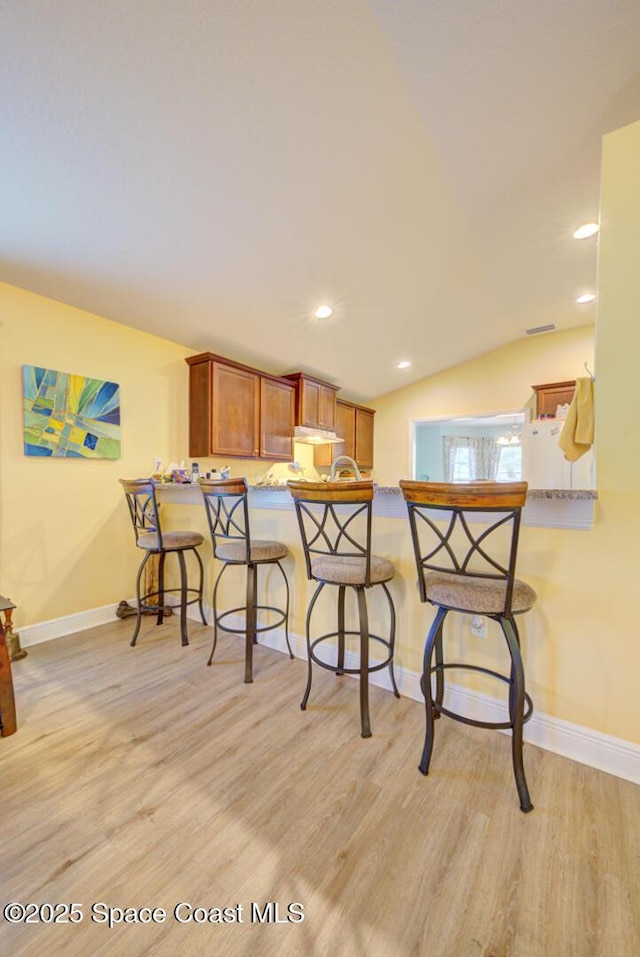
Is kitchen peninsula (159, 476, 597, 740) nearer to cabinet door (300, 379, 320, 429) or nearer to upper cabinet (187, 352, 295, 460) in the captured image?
upper cabinet (187, 352, 295, 460)

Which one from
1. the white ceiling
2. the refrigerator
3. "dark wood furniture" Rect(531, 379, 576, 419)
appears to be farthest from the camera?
"dark wood furniture" Rect(531, 379, 576, 419)

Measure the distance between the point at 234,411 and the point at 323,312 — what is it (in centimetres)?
127

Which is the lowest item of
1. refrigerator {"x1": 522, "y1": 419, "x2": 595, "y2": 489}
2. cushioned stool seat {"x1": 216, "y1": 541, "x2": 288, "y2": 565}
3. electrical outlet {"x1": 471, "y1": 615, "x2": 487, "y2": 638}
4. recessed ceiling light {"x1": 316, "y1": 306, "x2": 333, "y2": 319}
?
electrical outlet {"x1": 471, "y1": 615, "x2": 487, "y2": 638}

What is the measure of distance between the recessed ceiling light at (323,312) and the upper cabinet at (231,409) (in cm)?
86

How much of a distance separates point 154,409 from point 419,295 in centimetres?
265

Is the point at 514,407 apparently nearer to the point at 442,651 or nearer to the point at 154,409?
the point at 442,651

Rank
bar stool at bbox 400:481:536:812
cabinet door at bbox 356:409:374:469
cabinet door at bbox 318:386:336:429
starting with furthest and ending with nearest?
1. cabinet door at bbox 356:409:374:469
2. cabinet door at bbox 318:386:336:429
3. bar stool at bbox 400:481:536:812

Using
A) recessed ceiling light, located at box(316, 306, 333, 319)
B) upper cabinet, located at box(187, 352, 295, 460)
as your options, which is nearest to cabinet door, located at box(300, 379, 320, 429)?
upper cabinet, located at box(187, 352, 295, 460)

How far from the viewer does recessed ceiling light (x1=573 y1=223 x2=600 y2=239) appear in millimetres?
2628

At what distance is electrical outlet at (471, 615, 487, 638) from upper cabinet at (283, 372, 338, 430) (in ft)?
10.2

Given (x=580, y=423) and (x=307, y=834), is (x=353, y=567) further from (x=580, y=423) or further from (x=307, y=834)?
(x=580, y=423)

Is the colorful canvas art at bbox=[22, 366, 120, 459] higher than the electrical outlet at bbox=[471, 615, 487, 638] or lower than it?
higher

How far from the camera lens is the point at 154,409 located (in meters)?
3.27

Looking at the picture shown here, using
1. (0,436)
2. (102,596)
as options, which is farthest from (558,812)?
(0,436)
